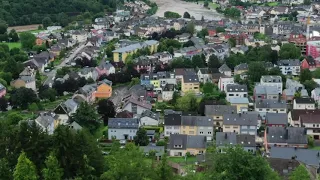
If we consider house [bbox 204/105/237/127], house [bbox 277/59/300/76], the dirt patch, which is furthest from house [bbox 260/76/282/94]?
the dirt patch

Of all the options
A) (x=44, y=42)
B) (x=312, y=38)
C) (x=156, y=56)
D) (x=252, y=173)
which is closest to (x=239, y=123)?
(x=252, y=173)

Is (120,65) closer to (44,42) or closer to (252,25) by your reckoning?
(44,42)

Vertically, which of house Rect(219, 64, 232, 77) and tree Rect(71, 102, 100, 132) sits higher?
tree Rect(71, 102, 100, 132)

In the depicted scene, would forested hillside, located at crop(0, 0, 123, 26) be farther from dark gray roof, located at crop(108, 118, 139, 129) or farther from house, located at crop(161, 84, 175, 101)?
dark gray roof, located at crop(108, 118, 139, 129)

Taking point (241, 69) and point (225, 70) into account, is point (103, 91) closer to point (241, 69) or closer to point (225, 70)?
point (225, 70)

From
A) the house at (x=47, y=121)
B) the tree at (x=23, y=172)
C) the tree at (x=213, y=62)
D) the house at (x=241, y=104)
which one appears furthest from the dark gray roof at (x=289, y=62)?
the tree at (x=23, y=172)

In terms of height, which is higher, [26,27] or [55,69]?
[55,69]

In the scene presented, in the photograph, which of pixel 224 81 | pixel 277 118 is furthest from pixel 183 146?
pixel 224 81
